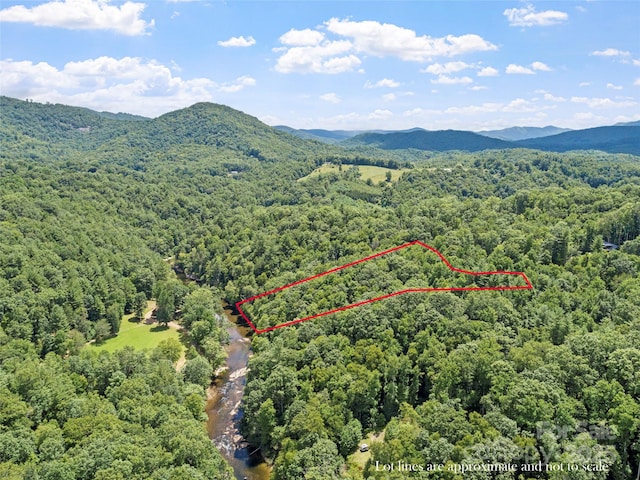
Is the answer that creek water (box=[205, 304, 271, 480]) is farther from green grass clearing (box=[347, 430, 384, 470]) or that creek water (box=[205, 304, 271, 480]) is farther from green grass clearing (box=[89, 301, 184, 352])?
green grass clearing (box=[89, 301, 184, 352])

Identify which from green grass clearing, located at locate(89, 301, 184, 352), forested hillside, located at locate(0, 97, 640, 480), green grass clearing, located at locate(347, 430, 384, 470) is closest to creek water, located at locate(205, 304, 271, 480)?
forested hillside, located at locate(0, 97, 640, 480)

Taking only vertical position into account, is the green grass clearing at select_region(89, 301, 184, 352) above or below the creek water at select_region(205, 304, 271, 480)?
above

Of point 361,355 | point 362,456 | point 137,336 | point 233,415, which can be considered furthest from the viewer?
point 137,336

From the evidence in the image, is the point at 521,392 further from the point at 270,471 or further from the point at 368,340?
the point at 270,471

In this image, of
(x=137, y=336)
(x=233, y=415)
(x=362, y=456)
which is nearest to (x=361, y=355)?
(x=362, y=456)

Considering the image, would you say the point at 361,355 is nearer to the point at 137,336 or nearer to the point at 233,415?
the point at 233,415
